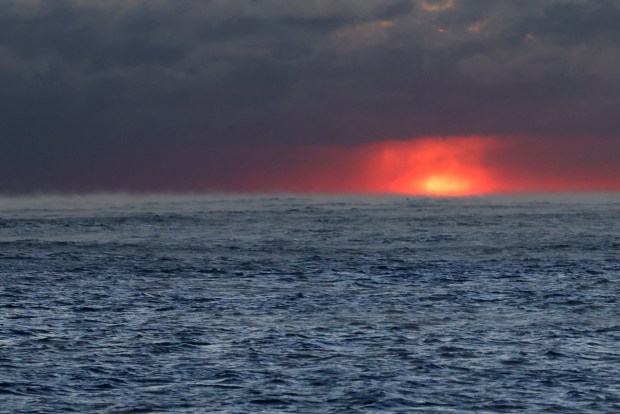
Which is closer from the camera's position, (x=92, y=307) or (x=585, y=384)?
(x=585, y=384)

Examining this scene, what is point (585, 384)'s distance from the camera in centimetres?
2853

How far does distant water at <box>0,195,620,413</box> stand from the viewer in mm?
27000

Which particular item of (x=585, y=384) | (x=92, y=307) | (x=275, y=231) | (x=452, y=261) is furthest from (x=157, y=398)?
(x=275, y=231)

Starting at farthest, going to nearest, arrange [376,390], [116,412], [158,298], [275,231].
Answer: [275,231], [158,298], [376,390], [116,412]

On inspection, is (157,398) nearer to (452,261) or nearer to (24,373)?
(24,373)

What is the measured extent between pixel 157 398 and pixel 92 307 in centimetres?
1972

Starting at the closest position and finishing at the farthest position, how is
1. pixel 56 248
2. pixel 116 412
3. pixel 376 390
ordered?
pixel 116 412, pixel 376 390, pixel 56 248

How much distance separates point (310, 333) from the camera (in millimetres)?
37719

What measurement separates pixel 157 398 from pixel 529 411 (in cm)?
1020

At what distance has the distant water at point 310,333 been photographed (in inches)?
1063

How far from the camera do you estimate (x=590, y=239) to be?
10206cm

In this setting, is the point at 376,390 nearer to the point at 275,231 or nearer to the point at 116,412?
the point at 116,412

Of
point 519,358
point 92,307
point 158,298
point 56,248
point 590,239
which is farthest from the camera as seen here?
point 590,239

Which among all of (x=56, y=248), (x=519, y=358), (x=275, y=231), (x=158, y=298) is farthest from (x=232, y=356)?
(x=275, y=231)
